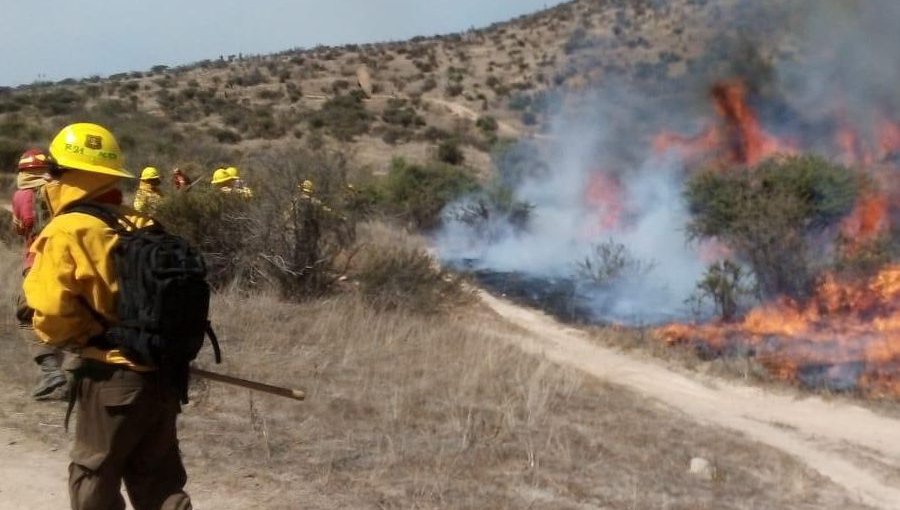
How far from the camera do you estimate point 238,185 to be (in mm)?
11992

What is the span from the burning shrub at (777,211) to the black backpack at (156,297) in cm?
1036

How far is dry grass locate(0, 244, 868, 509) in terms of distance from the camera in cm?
558

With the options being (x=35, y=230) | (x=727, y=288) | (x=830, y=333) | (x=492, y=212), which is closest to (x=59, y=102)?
(x=492, y=212)

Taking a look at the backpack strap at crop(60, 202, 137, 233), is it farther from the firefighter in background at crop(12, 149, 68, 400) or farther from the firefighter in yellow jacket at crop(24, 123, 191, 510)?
the firefighter in background at crop(12, 149, 68, 400)

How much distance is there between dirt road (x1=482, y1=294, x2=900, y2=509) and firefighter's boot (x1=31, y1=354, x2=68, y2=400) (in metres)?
5.23

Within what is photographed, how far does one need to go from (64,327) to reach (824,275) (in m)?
10.8

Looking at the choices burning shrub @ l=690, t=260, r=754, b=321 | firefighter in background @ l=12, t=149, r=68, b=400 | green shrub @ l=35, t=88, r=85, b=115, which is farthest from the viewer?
green shrub @ l=35, t=88, r=85, b=115

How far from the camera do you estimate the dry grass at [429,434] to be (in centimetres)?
558

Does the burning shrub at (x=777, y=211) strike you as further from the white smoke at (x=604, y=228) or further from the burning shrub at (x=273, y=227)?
the burning shrub at (x=273, y=227)

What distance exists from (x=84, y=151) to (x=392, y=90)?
42911 millimetres

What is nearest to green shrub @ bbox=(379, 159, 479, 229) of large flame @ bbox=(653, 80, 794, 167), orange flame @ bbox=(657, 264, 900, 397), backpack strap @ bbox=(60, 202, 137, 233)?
large flame @ bbox=(653, 80, 794, 167)

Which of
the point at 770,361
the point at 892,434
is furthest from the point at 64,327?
the point at 770,361

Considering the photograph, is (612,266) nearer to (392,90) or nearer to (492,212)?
(492,212)

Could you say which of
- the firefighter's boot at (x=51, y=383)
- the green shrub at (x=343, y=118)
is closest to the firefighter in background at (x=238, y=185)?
the firefighter's boot at (x=51, y=383)
